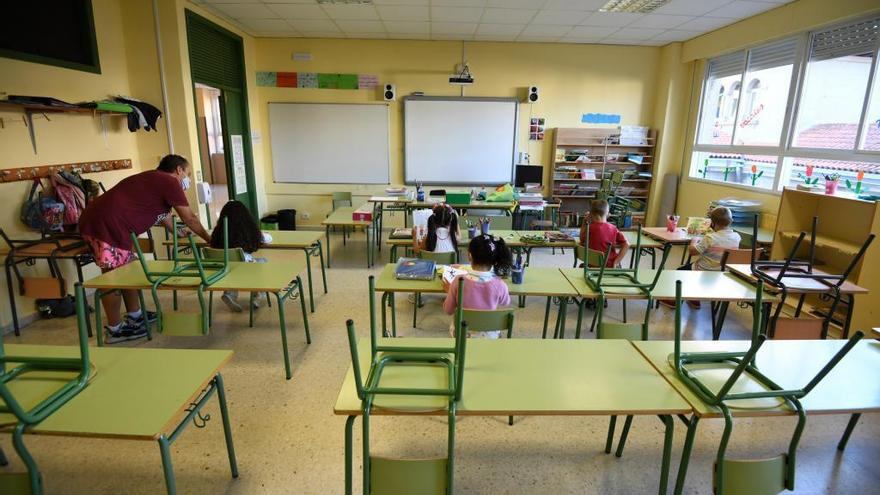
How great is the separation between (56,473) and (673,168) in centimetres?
793

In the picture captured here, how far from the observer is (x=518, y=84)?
22.7 feet

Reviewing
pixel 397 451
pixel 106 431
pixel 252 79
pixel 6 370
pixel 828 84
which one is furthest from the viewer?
pixel 252 79

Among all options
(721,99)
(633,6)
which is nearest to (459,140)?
(633,6)

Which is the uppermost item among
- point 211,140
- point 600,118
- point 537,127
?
point 600,118

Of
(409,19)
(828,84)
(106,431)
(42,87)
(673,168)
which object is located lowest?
(106,431)

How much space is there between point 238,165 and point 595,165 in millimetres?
5659

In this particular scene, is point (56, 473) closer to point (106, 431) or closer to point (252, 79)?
point (106, 431)

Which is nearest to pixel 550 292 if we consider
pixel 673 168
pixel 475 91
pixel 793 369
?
pixel 793 369

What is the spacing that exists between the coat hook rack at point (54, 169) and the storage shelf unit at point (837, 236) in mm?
6496

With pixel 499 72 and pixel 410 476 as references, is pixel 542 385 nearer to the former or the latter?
pixel 410 476

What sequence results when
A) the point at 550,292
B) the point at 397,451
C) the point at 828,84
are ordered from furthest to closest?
the point at 828,84, the point at 550,292, the point at 397,451

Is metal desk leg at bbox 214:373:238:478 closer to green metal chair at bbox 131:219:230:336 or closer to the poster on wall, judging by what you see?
green metal chair at bbox 131:219:230:336

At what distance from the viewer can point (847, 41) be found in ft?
14.3

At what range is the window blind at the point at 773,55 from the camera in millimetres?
4988
